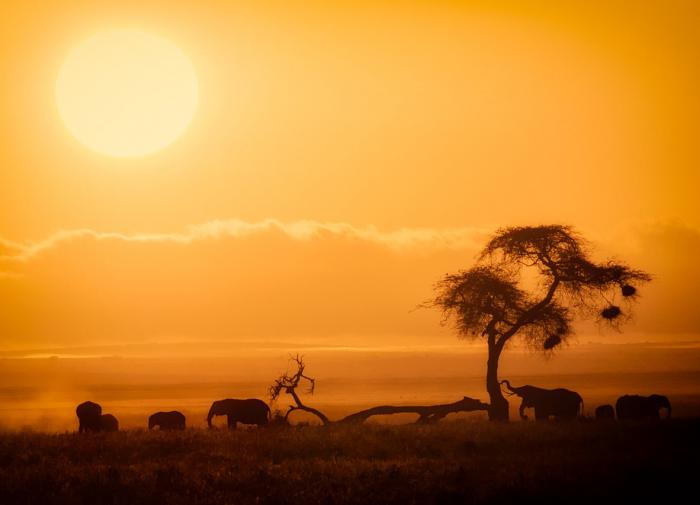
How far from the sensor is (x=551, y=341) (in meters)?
49.7

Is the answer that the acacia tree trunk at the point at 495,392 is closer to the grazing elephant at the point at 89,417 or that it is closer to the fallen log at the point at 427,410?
the fallen log at the point at 427,410

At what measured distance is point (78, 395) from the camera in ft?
641

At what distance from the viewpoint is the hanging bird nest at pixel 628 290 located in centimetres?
4922

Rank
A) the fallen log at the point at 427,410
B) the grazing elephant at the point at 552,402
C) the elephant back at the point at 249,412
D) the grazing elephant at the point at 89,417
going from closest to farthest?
the fallen log at the point at 427,410, the grazing elephant at the point at 89,417, the elephant back at the point at 249,412, the grazing elephant at the point at 552,402

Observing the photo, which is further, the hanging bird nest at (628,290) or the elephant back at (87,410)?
the hanging bird nest at (628,290)

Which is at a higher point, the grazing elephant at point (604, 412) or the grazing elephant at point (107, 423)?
the grazing elephant at point (107, 423)

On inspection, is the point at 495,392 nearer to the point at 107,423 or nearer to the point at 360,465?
the point at 360,465

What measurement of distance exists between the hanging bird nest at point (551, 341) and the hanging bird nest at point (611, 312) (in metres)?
2.91

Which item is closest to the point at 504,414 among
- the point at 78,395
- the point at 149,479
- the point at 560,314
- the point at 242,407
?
the point at 560,314

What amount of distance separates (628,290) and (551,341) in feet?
16.7

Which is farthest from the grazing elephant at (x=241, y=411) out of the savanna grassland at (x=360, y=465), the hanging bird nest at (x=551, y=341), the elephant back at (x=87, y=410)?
the hanging bird nest at (x=551, y=341)

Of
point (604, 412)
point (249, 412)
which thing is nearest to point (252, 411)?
point (249, 412)

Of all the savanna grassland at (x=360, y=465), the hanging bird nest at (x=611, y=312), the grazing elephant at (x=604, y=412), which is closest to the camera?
the savanna grassland at (x=360, y=465)

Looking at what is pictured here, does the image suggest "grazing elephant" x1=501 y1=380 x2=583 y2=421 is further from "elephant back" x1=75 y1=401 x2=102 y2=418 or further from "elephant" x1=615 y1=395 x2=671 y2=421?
"elephant back" x1=75 y1=401 x2=102 y2=418
